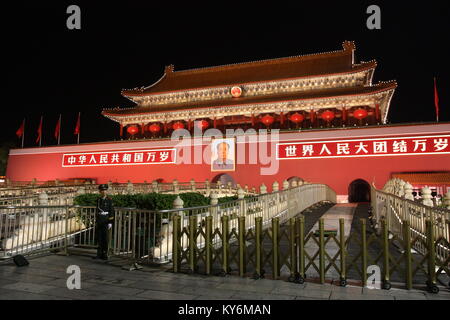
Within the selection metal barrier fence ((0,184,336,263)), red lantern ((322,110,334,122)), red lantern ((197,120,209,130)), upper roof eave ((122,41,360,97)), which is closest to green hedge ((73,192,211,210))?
metal barrier fence ((0,184,336,263))

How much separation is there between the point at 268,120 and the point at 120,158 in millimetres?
12944

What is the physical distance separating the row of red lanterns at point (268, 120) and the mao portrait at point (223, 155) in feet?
14.7

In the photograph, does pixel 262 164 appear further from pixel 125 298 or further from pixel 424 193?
pixel 125 298

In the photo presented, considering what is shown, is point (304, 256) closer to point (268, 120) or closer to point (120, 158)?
point (268, 120)

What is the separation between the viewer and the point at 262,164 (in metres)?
24.8

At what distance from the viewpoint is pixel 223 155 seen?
2580cm

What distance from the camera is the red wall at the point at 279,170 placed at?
20766mm

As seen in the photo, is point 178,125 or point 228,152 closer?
point 228,152

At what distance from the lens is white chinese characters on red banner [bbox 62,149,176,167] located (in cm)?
2753

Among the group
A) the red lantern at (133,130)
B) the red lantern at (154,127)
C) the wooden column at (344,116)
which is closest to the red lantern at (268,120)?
the wooden column at (344,116)

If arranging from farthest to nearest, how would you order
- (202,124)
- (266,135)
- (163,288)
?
(202,124) → (266,135) → (163,288)

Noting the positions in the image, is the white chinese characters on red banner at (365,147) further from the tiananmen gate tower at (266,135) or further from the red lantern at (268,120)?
the red lantern at (268,120)

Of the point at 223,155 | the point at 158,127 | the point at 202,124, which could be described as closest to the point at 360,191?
the point at 223,155
